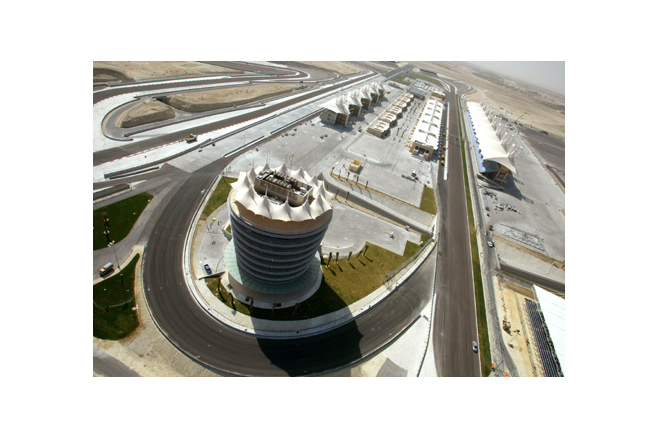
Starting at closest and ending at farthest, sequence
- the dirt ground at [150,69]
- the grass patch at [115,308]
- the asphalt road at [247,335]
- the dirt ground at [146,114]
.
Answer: the grass patch at [115,308]
the asphalt road at [247,335]
the dirt ground at [146,114]
the dirt ground at [150,69]

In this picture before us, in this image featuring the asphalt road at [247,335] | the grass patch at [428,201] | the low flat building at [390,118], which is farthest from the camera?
the low flat building at [390,118]

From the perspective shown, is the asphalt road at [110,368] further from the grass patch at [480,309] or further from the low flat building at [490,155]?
the low flat building at [490,155]

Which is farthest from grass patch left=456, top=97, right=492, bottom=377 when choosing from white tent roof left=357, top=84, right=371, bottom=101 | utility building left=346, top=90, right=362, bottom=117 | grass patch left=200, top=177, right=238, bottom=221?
white tent roof left=357, top=84, right=371, bottom=101

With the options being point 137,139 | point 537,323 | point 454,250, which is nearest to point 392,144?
point 454,250

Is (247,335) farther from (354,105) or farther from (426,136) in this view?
(354,105)

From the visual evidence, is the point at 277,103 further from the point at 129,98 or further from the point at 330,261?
the point at 330,261

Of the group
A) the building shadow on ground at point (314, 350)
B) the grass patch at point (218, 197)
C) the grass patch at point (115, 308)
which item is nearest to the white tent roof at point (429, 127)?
the grass patch at point (218, 197)
